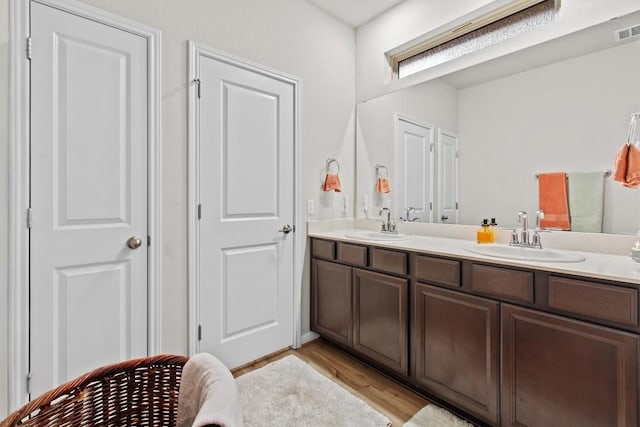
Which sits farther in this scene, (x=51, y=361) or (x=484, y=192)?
(x=484, y=192)

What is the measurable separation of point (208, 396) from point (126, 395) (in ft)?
1.33

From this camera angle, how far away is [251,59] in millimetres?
2271

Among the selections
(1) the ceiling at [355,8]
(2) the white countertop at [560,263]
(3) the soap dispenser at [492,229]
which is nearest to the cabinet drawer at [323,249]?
(2) the white countertop at [560,263]

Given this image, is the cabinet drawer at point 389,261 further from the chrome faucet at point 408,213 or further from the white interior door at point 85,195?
the white interior door at point 85,195

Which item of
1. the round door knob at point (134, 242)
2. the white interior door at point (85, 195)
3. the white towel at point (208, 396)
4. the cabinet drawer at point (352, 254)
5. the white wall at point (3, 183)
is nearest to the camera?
the white towel at point (208, 396)

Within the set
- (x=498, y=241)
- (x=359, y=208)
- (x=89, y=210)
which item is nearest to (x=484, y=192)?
(x=498, y=241)

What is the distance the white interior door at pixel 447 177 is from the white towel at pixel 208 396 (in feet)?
6.47

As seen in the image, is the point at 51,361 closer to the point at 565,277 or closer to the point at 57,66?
the point at 57,66

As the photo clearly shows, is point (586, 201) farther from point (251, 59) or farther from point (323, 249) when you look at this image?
point (251, 59)

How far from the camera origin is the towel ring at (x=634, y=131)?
1575mm

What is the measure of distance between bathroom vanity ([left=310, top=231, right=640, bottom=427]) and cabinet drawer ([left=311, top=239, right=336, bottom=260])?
160mm

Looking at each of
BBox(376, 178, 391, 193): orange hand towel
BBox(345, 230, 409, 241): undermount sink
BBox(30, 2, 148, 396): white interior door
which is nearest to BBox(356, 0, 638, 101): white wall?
BBox(376, 178, 391, 193): orange hand towel

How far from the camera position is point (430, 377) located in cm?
184

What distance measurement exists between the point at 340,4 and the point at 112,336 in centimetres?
283
